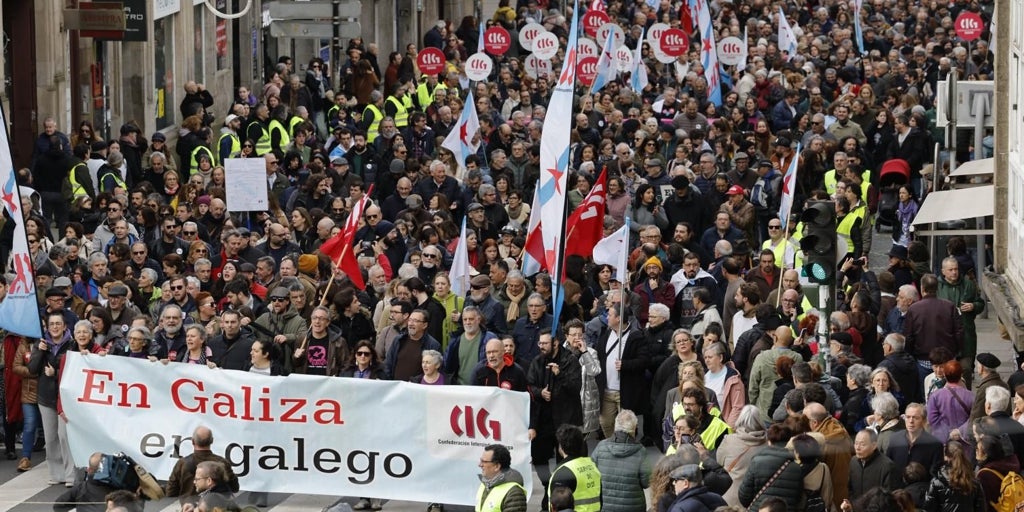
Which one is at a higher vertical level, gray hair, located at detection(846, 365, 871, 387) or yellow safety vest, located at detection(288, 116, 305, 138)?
yellow safety vest, located at detection(288, 116, 305, 138)

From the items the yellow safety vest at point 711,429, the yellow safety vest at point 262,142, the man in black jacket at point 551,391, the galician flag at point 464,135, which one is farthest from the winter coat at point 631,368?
the yellow safety vest at point 262,142

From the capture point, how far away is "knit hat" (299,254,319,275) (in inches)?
792

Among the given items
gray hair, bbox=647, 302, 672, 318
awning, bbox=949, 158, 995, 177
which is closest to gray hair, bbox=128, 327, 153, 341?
gray hair, bbox=647, 302, 672, 318

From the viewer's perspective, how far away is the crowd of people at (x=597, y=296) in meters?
13.9

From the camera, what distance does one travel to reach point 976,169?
21.2 meters

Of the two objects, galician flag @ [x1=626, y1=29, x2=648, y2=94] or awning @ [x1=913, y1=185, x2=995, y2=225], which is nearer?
awning @ [x1=913, y1=185, x2=995, y2=225]

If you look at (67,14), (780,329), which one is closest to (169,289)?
(780,329)

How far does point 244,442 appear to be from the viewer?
16750 millimetres

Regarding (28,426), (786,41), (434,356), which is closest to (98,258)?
(28,426)

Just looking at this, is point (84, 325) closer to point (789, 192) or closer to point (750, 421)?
point (750, 421)

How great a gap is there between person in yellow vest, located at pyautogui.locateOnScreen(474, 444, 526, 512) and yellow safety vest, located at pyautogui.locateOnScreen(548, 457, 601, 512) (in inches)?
9.4

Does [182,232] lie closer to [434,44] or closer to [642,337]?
[642,337]

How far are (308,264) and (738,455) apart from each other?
7078mm

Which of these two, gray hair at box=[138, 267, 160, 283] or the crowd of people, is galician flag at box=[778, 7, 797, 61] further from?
gray hair at box=[138, 267, 160, 283]
